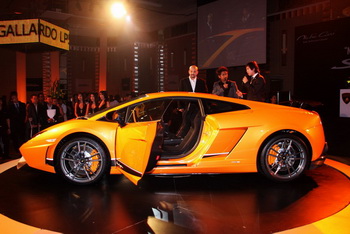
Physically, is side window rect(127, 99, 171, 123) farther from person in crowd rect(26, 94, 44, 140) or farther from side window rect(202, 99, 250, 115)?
person in crowd rect(26, 94, 44, 140)

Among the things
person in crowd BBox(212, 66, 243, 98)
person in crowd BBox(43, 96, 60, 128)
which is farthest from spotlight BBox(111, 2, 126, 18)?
person in crowd BBox(212, 66, 243, 98)

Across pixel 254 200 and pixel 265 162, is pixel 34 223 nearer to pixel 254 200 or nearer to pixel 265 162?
pixel 254 200

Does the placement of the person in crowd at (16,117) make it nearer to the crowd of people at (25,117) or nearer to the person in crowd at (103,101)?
the crowd of people at (25,117)

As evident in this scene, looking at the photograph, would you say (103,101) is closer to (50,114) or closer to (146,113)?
(50,114)

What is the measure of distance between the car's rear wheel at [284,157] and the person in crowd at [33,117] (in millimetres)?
5501

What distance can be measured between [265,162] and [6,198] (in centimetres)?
301

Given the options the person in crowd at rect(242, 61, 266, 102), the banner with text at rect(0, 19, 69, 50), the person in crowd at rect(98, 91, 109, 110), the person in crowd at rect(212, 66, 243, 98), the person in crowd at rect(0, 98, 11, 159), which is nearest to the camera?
the person in crowd at rect(242, 61, 266, 102)

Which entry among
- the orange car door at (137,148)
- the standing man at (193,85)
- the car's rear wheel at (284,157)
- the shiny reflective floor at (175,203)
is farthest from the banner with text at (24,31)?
the car's rear wheel at (284,157)

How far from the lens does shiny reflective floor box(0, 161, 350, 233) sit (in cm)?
290

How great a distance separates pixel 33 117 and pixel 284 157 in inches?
227

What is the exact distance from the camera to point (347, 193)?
3.86 meters

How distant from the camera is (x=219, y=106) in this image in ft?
13.7

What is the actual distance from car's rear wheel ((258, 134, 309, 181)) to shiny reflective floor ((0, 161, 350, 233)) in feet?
0.48

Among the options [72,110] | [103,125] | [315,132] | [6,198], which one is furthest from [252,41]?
[6,198]
